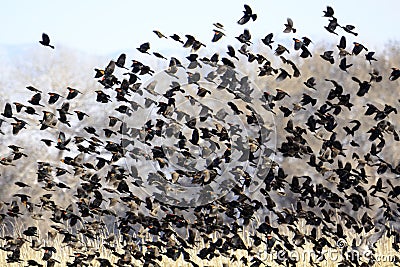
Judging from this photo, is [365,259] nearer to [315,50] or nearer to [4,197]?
[315,50]

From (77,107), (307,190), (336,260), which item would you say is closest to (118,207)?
(77,107)

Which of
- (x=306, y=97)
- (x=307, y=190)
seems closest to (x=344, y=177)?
(x=307, y=190)

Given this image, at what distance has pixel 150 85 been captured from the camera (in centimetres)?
507

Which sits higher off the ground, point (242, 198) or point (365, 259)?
point (242, 198)

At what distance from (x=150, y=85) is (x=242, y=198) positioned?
1.16m

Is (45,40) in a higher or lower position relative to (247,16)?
lower

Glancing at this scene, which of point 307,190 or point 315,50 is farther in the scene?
point 315,50

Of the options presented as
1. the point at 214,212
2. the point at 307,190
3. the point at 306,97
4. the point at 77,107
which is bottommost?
the point at 77,107

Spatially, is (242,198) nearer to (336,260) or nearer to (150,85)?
(150,85)

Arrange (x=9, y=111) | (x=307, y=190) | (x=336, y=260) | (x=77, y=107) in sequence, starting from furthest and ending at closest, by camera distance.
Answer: (x=77, y=107)
(x=336, y=260)
(x=307, y=190)
(x=9, y=111)

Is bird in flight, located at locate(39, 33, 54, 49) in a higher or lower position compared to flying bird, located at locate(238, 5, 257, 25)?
lower

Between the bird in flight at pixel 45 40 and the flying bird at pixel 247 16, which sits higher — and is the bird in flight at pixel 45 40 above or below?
below

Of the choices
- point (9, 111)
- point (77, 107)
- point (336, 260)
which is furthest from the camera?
point (77, 107)

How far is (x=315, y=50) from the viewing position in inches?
567
